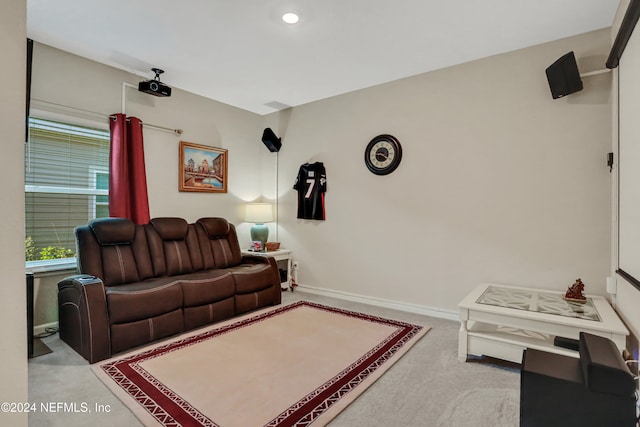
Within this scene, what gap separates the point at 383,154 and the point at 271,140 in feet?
5.74

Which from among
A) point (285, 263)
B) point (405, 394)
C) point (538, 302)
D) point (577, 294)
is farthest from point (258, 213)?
point (577, 294)

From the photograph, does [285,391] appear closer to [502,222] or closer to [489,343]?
[489,343]

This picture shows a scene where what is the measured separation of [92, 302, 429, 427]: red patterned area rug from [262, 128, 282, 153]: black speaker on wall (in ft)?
8.43

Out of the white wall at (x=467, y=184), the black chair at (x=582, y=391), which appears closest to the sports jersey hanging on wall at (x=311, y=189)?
the white wall at (x=467, y=184)

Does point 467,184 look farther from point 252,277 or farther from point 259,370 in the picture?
point 259,370

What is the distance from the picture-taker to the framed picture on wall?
4.25m

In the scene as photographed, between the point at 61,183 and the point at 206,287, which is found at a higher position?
the point at 61,183

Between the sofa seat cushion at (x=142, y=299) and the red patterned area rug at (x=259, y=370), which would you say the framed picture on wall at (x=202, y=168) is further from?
the red patterned area rug at (x=259, y=370)

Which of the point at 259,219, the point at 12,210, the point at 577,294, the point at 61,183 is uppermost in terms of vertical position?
the point at 61,183

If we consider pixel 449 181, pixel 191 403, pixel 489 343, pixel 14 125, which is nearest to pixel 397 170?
pixel 449 181

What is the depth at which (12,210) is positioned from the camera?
109 centimetres

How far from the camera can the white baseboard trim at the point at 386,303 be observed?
359 centimetres

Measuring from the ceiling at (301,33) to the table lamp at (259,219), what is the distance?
Result: 1.71 metres

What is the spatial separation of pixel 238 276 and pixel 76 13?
257 cm
